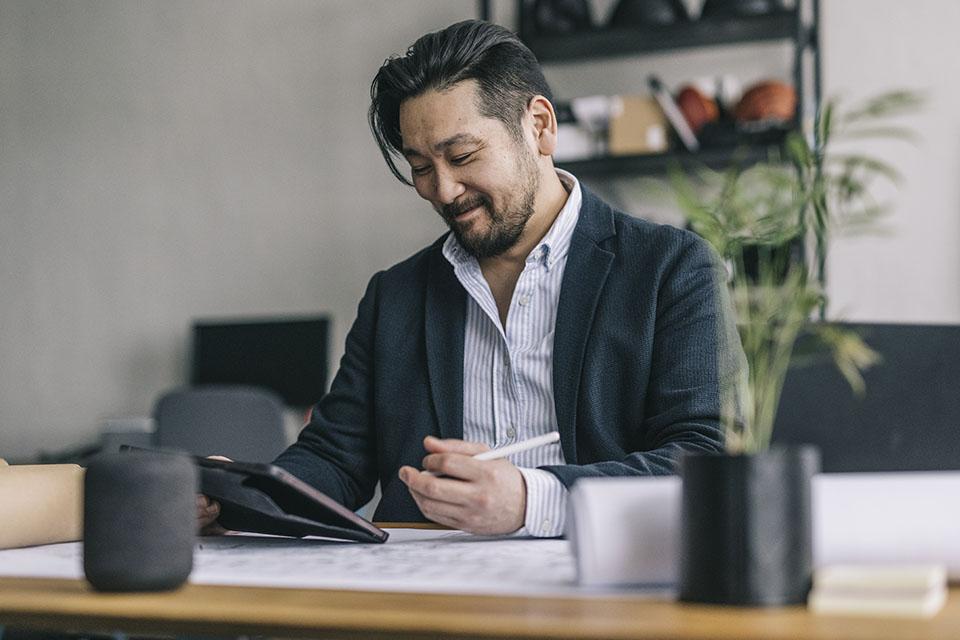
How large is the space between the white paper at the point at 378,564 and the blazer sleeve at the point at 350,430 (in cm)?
49

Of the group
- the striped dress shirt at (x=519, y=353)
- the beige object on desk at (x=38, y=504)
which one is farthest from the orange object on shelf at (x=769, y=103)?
the beige object on desk at (x=38, y=504)

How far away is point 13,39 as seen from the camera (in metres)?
4.60

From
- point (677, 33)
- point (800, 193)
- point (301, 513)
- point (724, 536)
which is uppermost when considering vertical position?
point (677, 33)

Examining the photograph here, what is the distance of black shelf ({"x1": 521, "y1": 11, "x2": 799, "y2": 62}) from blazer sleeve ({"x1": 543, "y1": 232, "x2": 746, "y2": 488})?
190 centimetres

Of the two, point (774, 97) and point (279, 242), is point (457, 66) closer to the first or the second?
point (774, 97)


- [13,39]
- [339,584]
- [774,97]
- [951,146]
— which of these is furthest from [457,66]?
[13,39]

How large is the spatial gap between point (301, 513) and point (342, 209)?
9.70 ft

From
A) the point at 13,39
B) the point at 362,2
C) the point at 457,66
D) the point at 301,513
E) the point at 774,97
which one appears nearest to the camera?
the point at 301,513

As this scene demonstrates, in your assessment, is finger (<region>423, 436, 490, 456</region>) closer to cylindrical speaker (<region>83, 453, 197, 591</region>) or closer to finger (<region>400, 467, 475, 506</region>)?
finger (<region>400, 467, 475, 506</region>)

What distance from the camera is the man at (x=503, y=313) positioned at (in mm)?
1633

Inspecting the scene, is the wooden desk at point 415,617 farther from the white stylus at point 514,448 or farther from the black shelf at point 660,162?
the black shelf at point 660,162

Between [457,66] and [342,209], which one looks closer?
[457,66]

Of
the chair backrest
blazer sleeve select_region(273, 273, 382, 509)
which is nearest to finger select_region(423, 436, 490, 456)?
blazer sleeve select_region(273, 273, 382, 509)

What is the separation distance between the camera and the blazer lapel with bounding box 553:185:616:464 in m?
1.65
